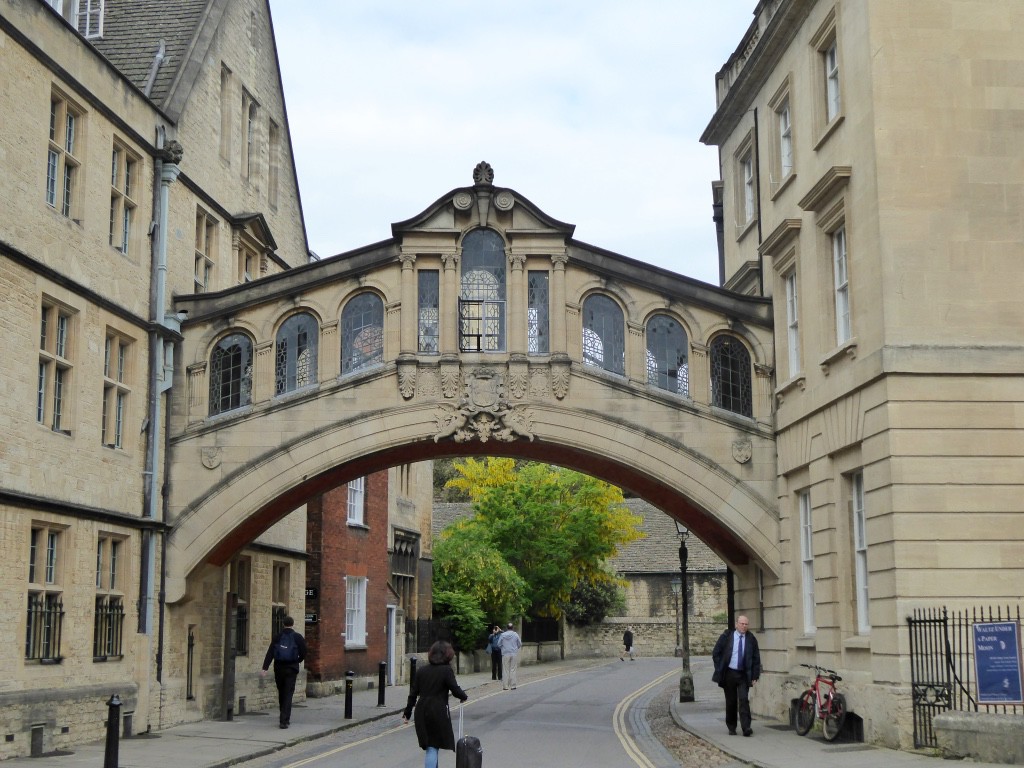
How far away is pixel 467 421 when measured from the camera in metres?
23.3

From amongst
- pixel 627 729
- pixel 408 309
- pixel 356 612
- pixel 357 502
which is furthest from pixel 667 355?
pixel 356 612

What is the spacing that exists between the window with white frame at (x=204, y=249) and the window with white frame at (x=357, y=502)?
1037 cm

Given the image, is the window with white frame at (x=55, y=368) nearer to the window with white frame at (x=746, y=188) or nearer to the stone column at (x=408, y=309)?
the stone column at (x=408, y=309)

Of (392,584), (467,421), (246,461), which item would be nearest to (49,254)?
(246,461)

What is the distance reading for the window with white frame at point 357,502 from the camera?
35.1 metres

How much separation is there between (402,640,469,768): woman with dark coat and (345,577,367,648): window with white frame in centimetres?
2238

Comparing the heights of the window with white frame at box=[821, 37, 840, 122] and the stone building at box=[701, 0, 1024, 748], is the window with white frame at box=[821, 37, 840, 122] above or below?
above

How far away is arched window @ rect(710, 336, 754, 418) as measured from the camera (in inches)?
933

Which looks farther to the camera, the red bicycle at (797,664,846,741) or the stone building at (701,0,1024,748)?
the red bicycle at (797,664,846,741)

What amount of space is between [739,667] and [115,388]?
10721mm

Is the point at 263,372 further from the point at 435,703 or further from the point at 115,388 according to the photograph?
the point at 435,703

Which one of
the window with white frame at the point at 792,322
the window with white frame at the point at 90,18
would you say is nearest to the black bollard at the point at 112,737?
the window with white frame at the point at 792,322

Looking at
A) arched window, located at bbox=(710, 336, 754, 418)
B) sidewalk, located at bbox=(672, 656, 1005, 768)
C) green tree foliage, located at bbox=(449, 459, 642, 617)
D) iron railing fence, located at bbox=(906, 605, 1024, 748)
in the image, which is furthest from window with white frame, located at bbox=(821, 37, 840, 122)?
green tree foliage, located at bbox=(449, 459, 642, 617)

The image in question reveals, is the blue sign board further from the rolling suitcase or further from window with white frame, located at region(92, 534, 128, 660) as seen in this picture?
window with white frame, located at region(92, 534, 128, 660)
